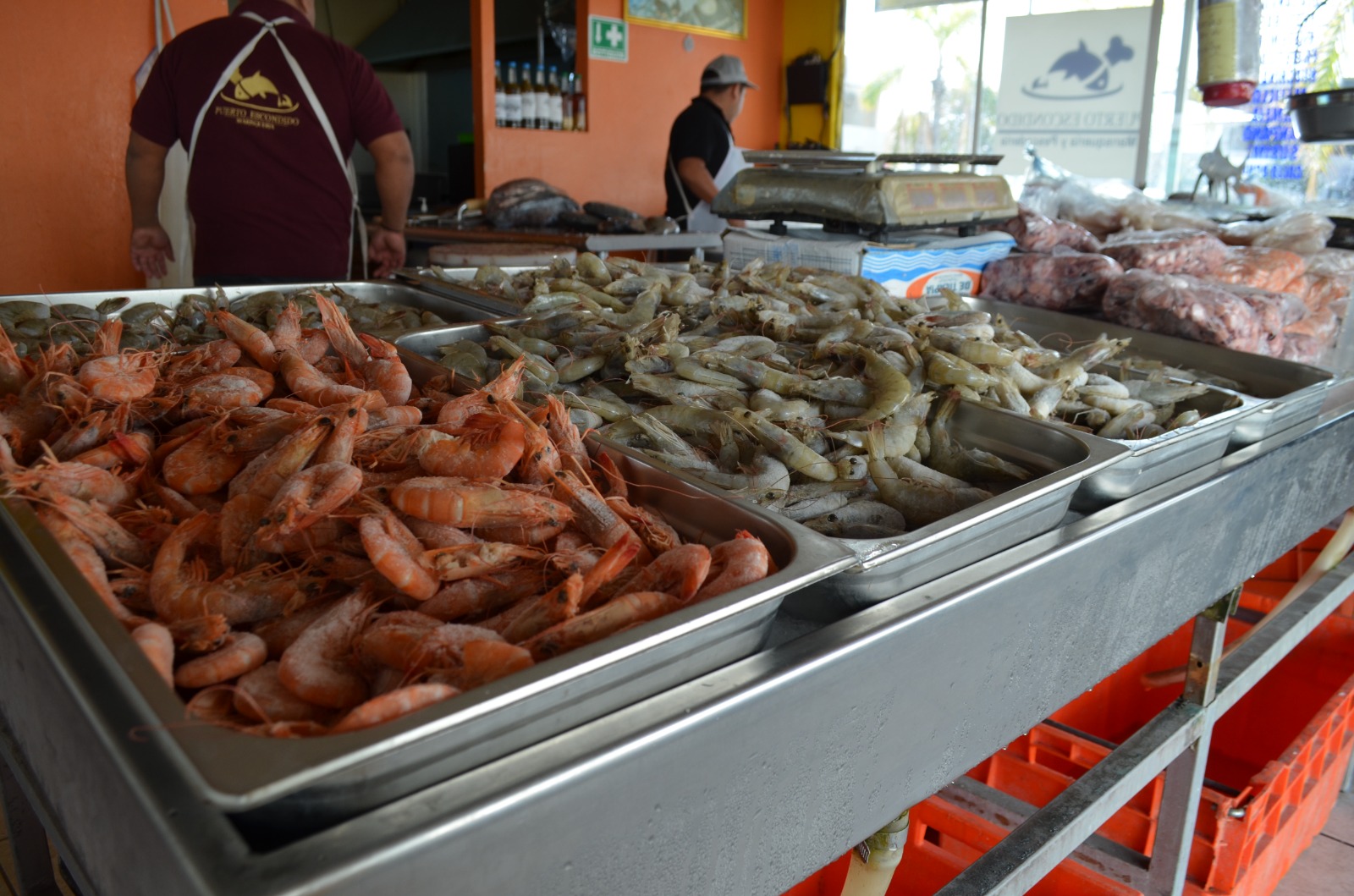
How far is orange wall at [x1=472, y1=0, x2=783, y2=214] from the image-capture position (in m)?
7.67

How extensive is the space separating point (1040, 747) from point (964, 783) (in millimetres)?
354

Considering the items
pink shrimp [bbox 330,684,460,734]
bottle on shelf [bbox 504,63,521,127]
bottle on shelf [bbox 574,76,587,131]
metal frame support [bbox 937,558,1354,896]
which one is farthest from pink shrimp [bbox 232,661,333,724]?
bottle on shelf [bbox 574,76,587,131]

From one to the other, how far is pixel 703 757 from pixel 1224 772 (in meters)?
2.78

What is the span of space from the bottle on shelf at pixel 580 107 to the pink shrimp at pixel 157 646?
789 centimetres

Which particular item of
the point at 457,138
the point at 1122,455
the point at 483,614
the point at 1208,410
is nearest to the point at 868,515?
the point at 1122,455

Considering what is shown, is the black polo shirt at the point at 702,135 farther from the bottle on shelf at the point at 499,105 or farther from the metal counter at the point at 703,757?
the metal counter at the point at 703,757

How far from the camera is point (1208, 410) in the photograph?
7.11ft

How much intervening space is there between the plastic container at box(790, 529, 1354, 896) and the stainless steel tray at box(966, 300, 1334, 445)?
2.77 feet

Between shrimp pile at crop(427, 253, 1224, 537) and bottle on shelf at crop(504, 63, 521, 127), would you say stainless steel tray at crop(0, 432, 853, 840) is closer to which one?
shrimp pile at crop(427, 253, 1224, 537)

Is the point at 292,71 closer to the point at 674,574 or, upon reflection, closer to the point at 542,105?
the point at 674,574

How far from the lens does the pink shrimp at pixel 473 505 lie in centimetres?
117

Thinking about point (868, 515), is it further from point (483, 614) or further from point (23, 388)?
point (23, 388)

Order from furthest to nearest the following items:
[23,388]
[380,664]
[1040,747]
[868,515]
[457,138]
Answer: [457,138], [1040,747], [23,388], [868,515], [380,664]

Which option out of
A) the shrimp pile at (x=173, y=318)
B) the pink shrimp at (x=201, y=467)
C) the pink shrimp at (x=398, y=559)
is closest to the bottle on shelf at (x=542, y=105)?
the shrimp pile at (x=173, y=318)
